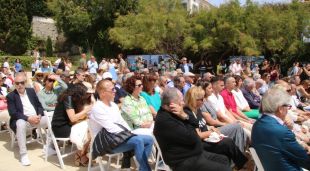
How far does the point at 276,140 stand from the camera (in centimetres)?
349

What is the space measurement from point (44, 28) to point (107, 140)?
43.8 meters

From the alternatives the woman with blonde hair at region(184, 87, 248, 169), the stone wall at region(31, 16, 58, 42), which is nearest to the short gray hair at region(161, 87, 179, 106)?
the woman with blonde hair at region(184, 87, 248, 169)

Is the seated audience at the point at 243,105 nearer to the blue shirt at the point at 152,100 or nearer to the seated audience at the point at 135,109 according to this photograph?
the blue shirt at the point at 152,100

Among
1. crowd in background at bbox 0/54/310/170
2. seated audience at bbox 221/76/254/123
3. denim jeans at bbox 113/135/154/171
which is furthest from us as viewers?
seated audience at bbox 221/76/254/123

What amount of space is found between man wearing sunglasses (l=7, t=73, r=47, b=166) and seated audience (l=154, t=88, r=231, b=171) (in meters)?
2.82

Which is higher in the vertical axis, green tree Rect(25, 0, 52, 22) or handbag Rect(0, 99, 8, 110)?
green tree Rect(25, 0, 52, 22)

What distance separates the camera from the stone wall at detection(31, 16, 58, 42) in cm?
4547

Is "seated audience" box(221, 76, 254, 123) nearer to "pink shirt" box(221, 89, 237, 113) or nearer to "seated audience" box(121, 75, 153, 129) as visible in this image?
"pink shirt" box(221, 89, 237, 113)

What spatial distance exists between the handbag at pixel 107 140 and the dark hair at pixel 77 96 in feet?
3.59

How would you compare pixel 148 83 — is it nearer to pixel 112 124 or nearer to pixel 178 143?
pixel 112 124

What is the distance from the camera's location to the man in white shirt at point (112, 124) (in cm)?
493

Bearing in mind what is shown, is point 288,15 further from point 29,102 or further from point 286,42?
point 29,102

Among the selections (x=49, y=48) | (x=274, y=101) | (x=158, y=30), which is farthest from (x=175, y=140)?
(x=49, y=48)

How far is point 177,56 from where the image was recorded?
85.8 feet
